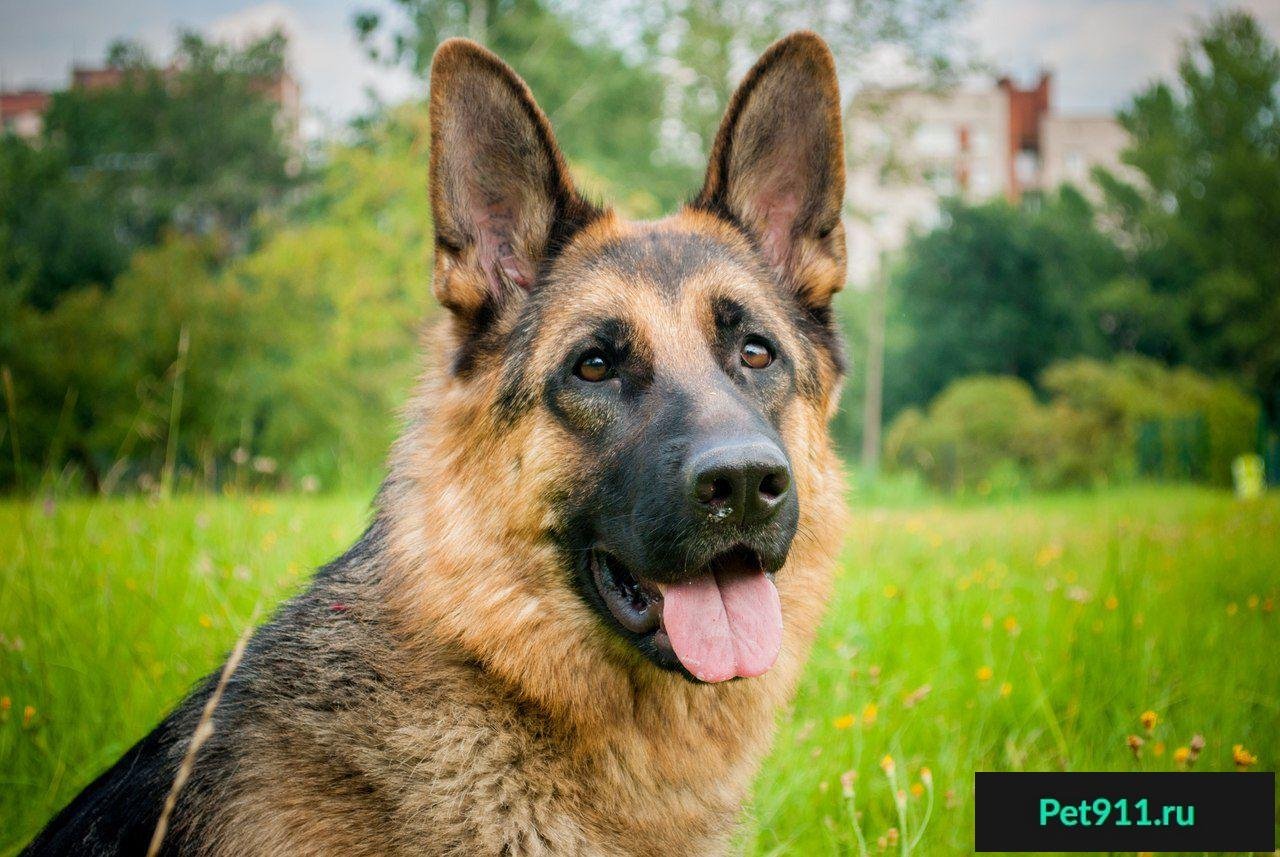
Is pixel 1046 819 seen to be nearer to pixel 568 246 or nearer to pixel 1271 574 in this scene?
pixel 568 246

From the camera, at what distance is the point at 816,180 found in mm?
3092

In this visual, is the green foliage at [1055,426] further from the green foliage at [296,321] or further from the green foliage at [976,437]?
the green foliage at [296,321]

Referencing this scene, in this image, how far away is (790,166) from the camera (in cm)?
311

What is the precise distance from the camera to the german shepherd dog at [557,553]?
214 centimetres

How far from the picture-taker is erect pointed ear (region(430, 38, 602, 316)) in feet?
8.49

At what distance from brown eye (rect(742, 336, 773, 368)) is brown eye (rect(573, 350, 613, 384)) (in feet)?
1.53

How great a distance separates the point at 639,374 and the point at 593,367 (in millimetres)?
149

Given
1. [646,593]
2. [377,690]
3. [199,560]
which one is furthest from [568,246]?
[199,560]

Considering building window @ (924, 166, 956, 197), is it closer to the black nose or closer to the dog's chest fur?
the black nose

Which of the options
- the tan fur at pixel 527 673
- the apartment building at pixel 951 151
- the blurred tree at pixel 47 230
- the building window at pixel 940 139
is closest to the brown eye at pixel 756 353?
the tan fur at pixel 527 673

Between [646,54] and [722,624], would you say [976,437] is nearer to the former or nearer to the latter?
[646,54]

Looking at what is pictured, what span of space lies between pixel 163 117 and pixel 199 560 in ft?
87.5

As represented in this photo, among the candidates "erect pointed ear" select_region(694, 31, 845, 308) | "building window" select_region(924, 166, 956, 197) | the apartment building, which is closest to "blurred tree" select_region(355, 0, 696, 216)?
the apartment building

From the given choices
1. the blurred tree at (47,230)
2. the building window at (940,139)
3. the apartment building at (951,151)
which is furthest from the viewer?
the building window at (940,139)
